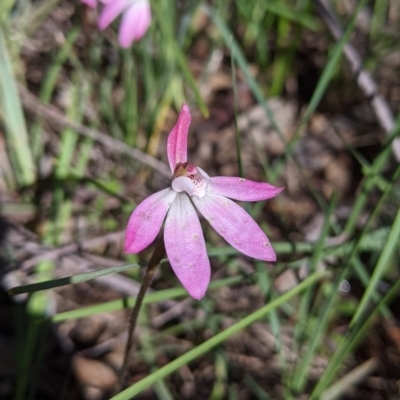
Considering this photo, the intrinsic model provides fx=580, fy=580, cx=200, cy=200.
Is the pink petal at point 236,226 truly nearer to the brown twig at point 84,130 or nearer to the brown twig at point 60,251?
the brown twig at point 60,251

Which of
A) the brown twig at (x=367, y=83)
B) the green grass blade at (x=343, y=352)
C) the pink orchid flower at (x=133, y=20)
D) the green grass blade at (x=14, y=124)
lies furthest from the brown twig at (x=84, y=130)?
the green grass blade at (x=343, y=352)

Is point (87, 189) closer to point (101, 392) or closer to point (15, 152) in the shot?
point (15, 152)

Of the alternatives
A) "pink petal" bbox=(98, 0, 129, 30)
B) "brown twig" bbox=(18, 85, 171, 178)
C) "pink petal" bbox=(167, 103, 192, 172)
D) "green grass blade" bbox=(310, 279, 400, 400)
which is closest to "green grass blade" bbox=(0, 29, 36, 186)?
"brown twig" bbox=(18, 85, 171, 178)

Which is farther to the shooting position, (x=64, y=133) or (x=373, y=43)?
(x=373, y=43)

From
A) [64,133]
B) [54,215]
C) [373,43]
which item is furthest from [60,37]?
[373,43]

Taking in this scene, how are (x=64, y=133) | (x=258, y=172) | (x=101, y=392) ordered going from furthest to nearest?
(x=258, y=172)
(x=64, y=133)
(x=101, y=392)

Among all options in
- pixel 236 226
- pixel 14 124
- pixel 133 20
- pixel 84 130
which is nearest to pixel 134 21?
pixel 133 20

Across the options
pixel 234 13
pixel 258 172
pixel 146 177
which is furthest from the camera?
pixel 234 13

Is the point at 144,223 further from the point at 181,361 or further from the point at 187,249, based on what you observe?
the point at 181,361
